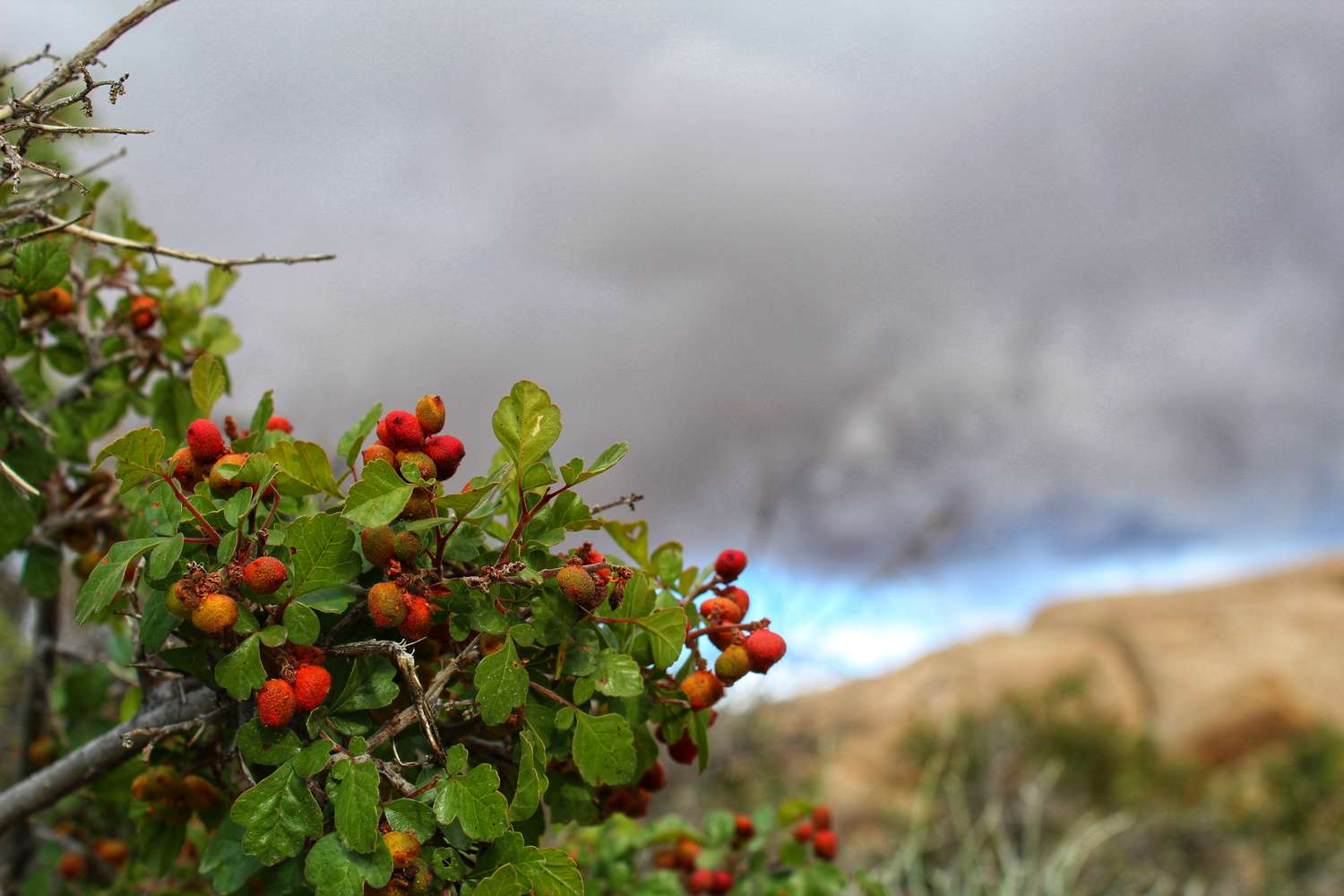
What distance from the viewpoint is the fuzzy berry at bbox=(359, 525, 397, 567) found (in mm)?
1181

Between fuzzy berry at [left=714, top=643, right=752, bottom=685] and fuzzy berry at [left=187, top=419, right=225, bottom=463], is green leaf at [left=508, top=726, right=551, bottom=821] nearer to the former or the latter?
fuzzy berry at [left=714, top=643, right=752, bottom=685]

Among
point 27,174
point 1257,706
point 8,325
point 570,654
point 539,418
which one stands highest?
point 27,174

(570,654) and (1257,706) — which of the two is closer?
(570,654)

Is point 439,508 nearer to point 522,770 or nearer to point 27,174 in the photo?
point 522,770

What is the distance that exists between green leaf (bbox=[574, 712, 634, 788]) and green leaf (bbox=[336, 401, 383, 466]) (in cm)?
45

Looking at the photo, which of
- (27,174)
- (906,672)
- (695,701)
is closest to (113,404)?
(27,174)

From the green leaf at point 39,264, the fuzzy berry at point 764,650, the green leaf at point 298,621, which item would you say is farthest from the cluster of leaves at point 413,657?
the green leaf at point 39,264

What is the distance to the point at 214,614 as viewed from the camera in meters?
1.12

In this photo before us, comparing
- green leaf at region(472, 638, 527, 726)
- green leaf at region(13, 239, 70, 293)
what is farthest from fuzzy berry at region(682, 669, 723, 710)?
green leaf at region(13, 239, 70, 293)

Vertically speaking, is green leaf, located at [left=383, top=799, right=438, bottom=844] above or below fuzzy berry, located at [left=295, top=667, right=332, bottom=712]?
below

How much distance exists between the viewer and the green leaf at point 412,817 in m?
1.12

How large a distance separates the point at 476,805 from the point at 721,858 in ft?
3.59

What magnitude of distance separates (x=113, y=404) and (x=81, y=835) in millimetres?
1077

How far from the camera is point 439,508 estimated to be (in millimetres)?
1181
